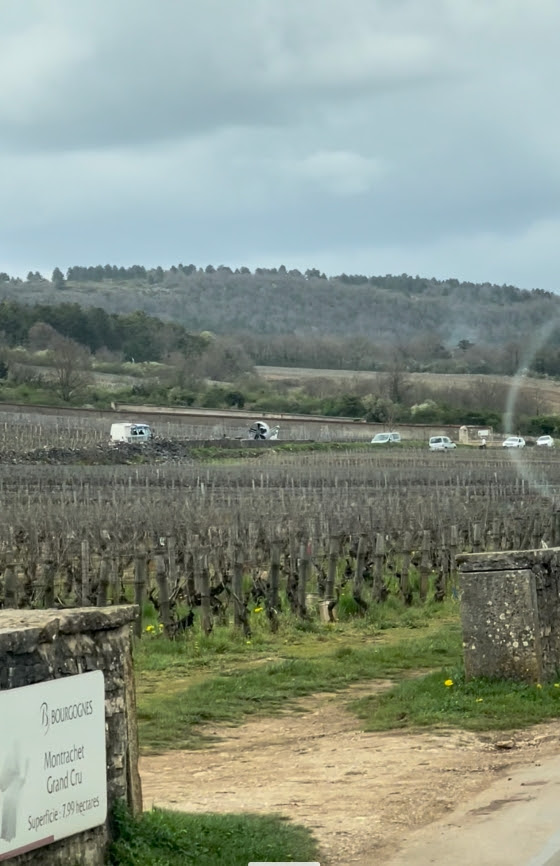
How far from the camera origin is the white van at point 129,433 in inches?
2108

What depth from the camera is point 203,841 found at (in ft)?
24.2

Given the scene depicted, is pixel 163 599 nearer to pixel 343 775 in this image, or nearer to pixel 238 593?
pixel 238 593

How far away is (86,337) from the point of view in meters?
111

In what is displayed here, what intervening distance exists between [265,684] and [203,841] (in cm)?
630

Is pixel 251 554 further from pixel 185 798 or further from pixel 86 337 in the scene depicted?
pixel 86 337

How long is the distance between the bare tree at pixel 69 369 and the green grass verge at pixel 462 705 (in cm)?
6713

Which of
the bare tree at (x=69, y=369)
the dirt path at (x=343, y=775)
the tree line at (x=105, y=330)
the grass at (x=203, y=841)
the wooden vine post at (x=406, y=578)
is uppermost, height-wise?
the tree line at (x=105, y=330)

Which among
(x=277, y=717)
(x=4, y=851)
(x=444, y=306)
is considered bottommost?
(x=277, y=717)

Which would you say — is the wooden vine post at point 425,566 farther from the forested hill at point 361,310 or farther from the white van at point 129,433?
the white van at point 129,433

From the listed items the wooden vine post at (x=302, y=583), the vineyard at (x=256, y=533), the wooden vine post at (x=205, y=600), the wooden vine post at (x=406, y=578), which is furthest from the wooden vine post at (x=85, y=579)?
the wooden vine post at (x=406, y=578)

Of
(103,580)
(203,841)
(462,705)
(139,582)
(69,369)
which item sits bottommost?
(103,580)

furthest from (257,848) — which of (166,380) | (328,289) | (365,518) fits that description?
(328,289)

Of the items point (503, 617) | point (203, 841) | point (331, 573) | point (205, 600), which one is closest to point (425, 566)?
point (331, 573)

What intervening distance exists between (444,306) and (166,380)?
1258 inches
